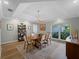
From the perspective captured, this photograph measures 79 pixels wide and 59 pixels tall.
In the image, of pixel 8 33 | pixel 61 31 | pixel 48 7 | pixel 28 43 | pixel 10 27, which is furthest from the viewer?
pixel 61 31

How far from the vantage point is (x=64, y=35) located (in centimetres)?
820

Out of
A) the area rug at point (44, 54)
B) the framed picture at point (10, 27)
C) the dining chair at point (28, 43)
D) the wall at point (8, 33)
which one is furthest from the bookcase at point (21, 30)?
the area rug at point (44, 54)

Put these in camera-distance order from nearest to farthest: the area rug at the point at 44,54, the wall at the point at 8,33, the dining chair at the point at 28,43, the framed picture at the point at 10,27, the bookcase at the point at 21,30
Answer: the area rug at the point at 44,54 → the dining chair at the point at 28,43 → the wall at the point at 8,33 → the framed picture at the point at 10,27 → the bookcase at the point at 21,30

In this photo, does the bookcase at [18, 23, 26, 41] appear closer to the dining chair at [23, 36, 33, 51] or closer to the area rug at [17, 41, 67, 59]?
the dining chair at [23, 36, 33, 51]

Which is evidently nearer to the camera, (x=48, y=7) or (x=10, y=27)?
(x=48, y=7)

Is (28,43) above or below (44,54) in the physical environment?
above

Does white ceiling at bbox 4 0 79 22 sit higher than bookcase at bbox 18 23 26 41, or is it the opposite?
white ceiling at bbox 4 0 79 22

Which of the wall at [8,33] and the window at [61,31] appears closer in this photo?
the wall at [8,33]

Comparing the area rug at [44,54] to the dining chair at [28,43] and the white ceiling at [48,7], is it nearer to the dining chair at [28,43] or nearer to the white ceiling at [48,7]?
the dining chair at [28,43]

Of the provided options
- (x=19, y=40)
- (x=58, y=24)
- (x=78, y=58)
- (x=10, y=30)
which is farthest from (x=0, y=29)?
(x=78, y=58)

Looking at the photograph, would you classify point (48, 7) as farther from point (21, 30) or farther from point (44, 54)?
point (21, 30)

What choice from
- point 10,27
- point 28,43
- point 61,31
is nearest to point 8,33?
point 10,27

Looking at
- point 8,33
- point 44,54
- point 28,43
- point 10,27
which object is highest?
point 10,27

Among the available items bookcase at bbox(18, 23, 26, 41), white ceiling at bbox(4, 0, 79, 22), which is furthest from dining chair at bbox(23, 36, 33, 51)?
bookcase at bbox(18, 23, 26, 41)
